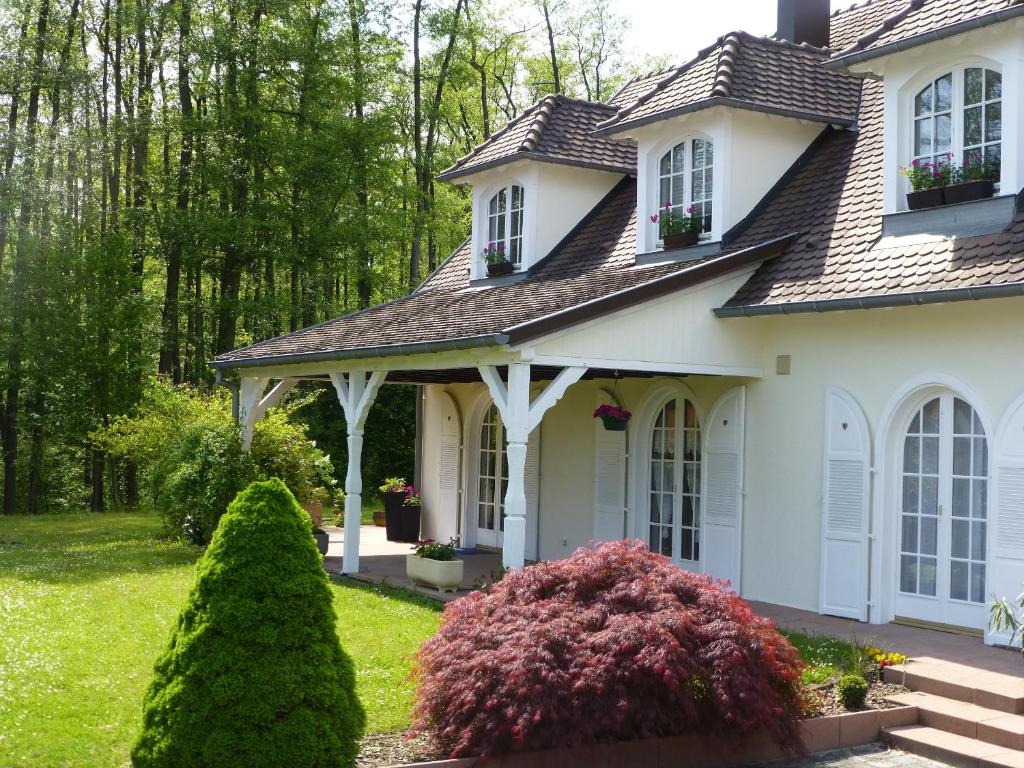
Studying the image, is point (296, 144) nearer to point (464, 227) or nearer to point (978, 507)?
point (464, 227)

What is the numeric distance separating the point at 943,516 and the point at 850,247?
281 cm

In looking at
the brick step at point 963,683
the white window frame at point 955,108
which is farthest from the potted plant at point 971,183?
the brick step at point 963,683

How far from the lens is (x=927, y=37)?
10312 millimetres

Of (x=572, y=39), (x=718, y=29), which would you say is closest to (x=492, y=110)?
(x=572, y=39)

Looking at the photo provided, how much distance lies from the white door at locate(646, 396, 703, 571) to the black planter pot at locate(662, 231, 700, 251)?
1834 mm

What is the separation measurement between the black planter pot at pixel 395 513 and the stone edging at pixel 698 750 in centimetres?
1086

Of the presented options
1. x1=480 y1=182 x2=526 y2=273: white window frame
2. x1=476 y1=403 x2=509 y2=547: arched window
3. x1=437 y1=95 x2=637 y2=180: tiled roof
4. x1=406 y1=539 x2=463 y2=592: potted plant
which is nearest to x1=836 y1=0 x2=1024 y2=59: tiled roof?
x1=437 y1=95 x2=637 y2=180: tiled roof

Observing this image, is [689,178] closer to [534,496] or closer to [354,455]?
[534,496]

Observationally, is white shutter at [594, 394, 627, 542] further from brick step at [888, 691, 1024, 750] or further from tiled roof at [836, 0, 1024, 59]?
brick step at [888, 691, 1024, 750]

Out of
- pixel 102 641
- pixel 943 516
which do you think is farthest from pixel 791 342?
pixel 102 641

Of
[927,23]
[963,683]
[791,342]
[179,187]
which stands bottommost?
[963,683]

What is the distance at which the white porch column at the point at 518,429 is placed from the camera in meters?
10.1

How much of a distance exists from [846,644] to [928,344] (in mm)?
2854

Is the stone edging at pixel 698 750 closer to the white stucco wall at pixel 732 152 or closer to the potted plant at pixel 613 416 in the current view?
the potted plant at pixel 613 416
